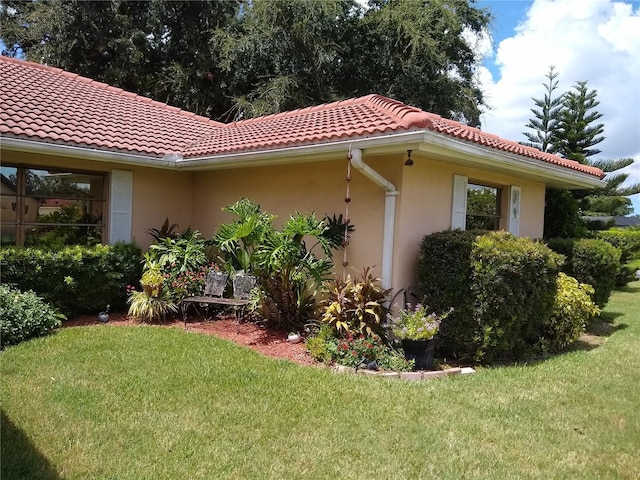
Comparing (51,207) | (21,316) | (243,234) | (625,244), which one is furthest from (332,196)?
(625,244)

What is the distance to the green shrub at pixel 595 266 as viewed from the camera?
9.14 metres

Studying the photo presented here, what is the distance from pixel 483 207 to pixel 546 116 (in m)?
12.5

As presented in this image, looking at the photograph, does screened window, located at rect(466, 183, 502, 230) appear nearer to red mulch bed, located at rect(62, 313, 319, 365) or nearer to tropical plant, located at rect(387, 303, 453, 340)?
tropical plant, located at rect(387, 303, 453, 340)

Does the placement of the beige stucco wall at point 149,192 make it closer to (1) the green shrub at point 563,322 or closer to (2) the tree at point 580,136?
(1) the green shrub at point 563,322

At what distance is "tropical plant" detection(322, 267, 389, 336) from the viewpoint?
6.18 m

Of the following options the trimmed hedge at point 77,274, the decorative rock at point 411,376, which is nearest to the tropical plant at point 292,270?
the decorative rock at point 411,376

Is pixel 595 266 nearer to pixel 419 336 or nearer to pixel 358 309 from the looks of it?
pixel 419 336

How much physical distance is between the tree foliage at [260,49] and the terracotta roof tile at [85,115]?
537 cm

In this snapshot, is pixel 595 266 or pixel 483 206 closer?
pixel 483 206

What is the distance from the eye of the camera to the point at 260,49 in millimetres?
17109

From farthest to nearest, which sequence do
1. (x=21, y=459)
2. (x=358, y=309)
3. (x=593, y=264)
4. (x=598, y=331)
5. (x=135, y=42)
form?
1. (x=135, y=42)
2. (x=593, y=264)
3. (x=598, y=331)
4. (x=358, y=309)
5. (x=21, y=459)

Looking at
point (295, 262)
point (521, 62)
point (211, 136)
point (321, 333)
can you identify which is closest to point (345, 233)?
point (295, 262)

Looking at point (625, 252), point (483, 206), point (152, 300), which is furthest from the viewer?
point (625, 252)

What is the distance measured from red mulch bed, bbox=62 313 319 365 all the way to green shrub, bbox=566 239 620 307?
20.0 ft
